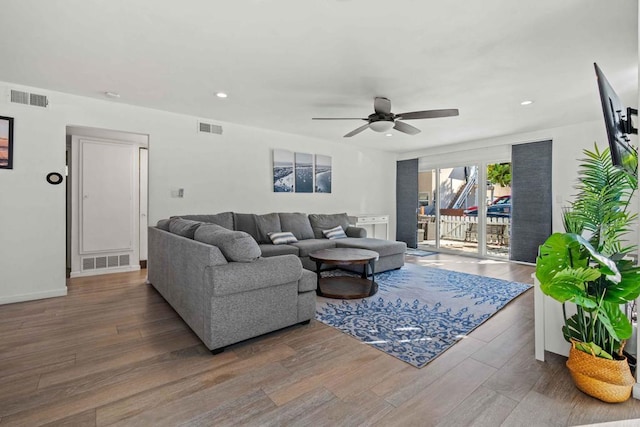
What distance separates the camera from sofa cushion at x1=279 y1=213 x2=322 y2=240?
5.14m

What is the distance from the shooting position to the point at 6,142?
3.33 metres

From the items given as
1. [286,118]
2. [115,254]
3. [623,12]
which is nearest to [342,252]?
[286,118]

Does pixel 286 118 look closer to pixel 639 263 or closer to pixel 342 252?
pixel 342 252

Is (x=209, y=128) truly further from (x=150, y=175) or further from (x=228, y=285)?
(x=228, y=285)

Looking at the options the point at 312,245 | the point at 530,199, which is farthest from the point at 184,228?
the point at 530,199

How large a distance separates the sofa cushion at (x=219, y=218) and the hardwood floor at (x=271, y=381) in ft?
5.75

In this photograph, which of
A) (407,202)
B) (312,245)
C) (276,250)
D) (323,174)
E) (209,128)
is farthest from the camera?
(407,202)

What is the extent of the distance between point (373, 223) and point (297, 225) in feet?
7.38

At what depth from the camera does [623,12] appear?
2041 mm

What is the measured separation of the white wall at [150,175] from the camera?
134 inches

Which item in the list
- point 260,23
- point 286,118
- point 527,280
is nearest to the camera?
point 260,23

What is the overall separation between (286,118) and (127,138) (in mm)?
2615

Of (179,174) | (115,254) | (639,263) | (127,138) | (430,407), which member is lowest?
(430,407)

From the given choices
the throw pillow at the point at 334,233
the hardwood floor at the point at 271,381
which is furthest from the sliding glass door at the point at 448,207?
the hardwood floor at the point at 271,381
